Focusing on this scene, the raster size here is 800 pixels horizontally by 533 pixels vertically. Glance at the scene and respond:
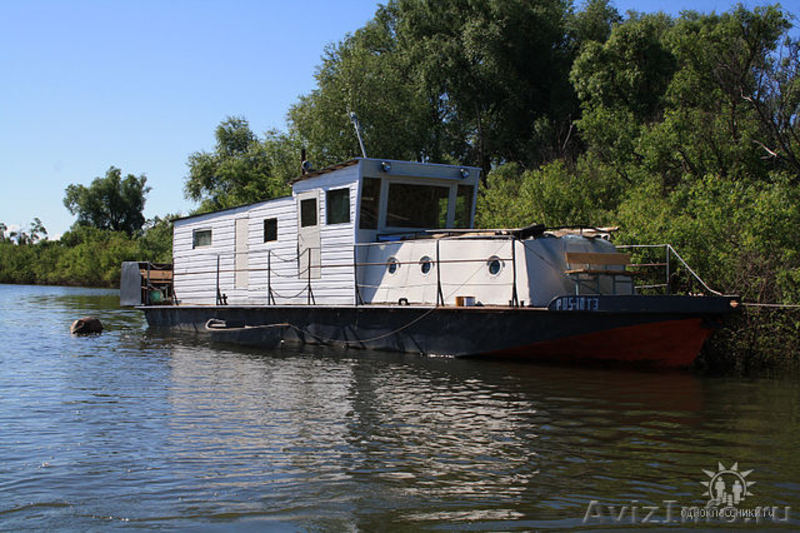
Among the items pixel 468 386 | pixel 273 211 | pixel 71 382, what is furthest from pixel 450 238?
pixel 71 382

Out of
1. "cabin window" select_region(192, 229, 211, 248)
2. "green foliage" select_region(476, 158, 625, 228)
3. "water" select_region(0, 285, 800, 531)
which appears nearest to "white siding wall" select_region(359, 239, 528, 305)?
"water" select_region(0, 285, 800, 531)

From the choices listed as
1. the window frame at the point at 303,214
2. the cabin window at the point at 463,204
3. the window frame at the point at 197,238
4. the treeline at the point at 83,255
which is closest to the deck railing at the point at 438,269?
the window frame at the point at 303,214

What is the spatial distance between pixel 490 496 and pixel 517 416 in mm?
2871

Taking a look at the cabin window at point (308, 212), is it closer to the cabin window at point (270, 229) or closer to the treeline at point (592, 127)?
the cabin window at point (270, 229)

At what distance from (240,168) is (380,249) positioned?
32.1 meters

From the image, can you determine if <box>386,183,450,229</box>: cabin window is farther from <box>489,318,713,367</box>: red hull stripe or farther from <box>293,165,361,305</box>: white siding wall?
<box>489,318,713,367</box>: red hull stripe

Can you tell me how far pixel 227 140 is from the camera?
49.5m

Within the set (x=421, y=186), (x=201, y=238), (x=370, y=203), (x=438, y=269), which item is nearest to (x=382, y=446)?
(x=438, y=269)

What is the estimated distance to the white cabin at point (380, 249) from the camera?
39.9 feet

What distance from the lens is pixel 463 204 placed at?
50.5 ft

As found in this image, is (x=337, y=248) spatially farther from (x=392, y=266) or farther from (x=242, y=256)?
(x=242, y=256)

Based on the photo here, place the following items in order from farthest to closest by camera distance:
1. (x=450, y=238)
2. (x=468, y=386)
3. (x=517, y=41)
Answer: (x=517, y=41), (x=450, y=238), (x=468, y=386)

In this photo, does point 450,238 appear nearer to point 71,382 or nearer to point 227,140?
point 71,382

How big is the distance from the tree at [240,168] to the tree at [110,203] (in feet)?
123
